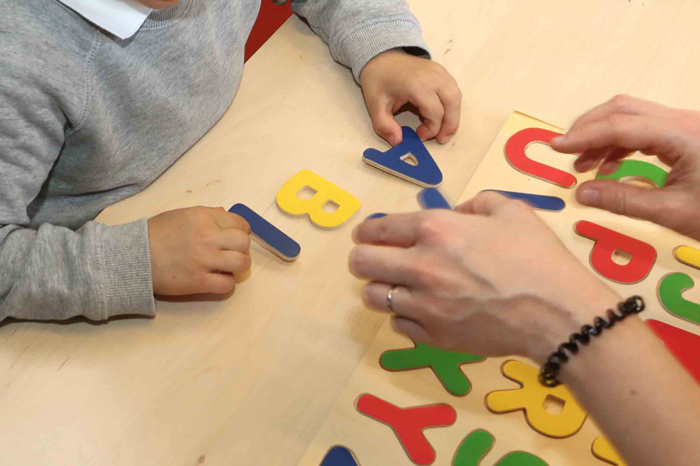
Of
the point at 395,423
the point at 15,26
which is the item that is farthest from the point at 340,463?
the point at 15,26

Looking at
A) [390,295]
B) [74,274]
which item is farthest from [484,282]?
[74,274]

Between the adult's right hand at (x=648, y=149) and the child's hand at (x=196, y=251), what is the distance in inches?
15.6

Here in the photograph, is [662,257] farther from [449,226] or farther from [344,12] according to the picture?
[344,12]

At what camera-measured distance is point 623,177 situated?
83 centimetres

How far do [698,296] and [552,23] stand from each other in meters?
0.55

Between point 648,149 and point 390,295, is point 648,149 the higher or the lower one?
the higher one

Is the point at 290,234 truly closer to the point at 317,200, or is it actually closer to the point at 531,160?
the point at 317,200

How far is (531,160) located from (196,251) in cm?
48

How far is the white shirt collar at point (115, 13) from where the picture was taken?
0.68m

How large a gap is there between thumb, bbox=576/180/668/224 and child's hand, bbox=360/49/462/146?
0.25 metres

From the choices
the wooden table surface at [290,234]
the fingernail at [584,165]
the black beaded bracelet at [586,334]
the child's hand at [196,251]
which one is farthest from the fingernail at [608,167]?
the child's hand at [196,251]

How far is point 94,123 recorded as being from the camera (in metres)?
0.74

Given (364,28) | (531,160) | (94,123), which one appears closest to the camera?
(94,123)

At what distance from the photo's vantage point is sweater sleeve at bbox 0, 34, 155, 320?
658 mm
